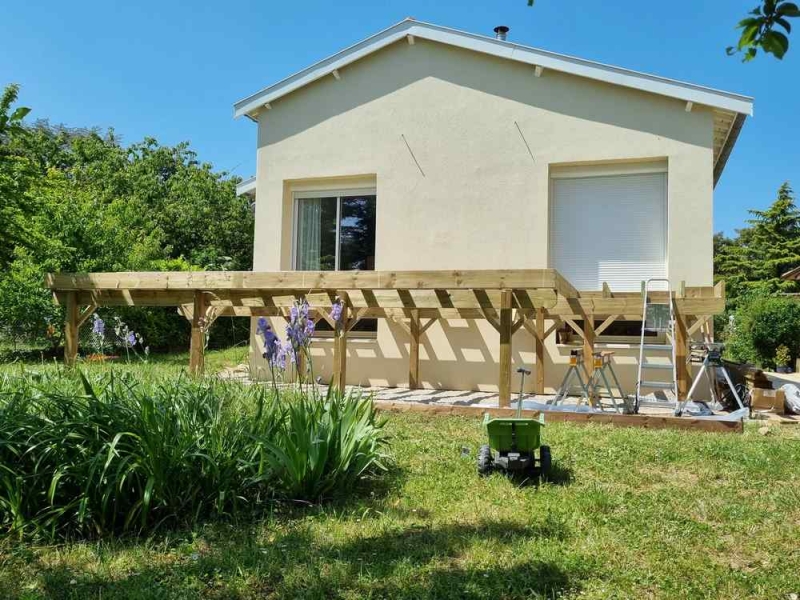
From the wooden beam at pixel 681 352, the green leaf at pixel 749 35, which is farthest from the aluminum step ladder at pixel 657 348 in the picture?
the green leaf at pixel 749 35

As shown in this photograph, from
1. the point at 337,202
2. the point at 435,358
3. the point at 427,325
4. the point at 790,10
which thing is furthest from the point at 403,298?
the point at 790,10

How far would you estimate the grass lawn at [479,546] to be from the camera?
283 centimetres

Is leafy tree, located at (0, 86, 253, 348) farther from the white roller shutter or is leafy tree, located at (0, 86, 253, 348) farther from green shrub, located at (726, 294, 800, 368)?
green shrub, located at (726, 294, 800, 368)

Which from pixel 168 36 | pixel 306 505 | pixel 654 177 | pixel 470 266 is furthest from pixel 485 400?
pixel 168 36

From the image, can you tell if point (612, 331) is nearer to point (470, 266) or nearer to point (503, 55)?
point (470, 266)

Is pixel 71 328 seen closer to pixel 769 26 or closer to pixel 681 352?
pixel 681 352

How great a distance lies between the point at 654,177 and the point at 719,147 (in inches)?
63.9

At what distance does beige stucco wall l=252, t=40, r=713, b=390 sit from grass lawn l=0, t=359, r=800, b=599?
5353 mm

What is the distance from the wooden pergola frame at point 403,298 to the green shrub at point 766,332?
7433 millimetres

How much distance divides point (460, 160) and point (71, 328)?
6.61 m

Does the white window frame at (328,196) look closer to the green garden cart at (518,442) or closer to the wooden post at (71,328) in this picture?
the wooden post at (71,328)

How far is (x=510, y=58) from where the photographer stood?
9969 millimetres

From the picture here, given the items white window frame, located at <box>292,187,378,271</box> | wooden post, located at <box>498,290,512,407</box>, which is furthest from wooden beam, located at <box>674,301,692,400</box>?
white window frame, located at <box>292,187,378,271</box>

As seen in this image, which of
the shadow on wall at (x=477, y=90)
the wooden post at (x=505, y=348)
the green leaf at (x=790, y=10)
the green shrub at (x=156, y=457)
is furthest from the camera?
the shadow on wall at (x=477, y=90)
